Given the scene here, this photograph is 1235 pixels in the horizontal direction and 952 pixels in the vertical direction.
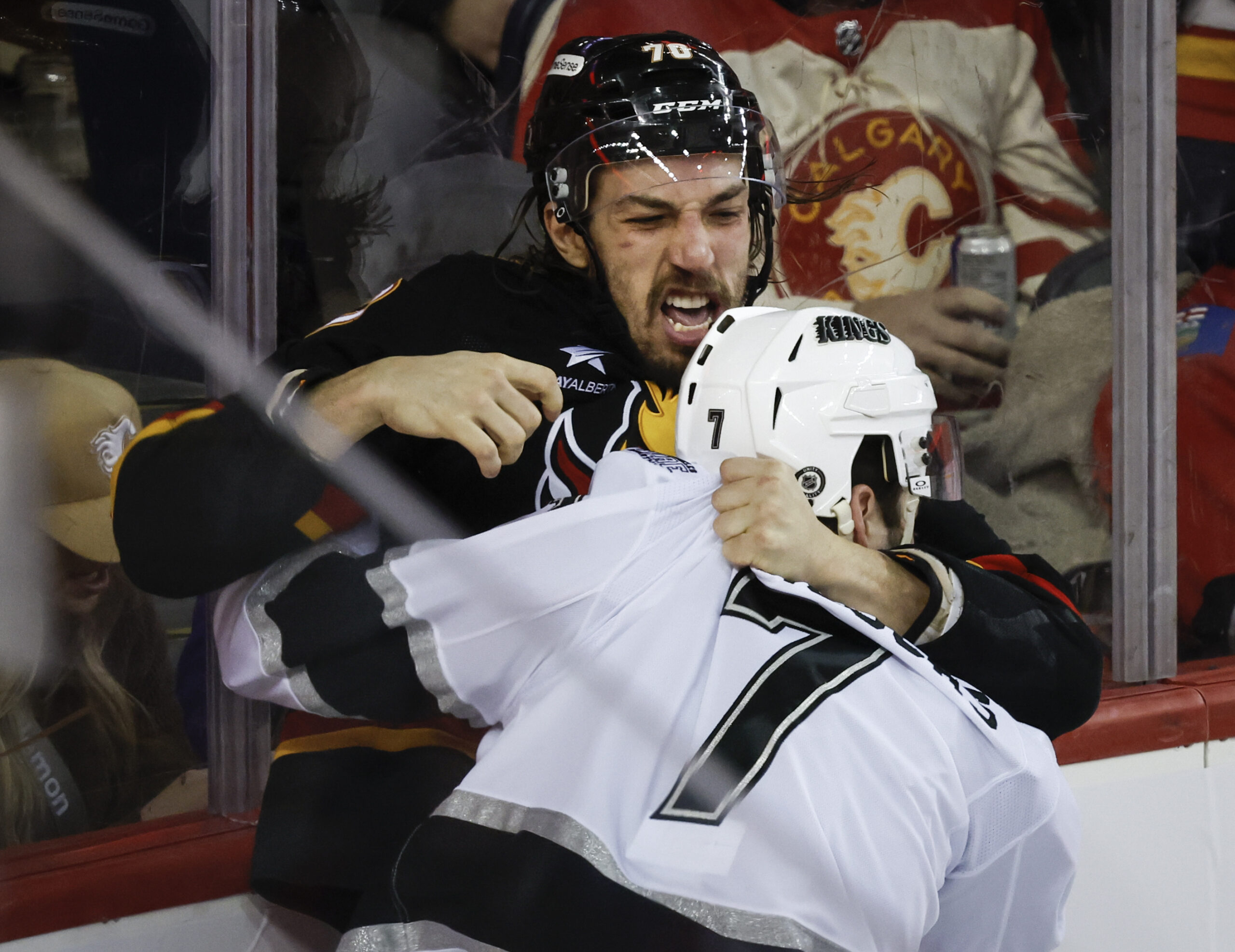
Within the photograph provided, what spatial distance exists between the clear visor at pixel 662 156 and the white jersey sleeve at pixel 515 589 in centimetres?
41

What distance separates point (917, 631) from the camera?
1.06 m

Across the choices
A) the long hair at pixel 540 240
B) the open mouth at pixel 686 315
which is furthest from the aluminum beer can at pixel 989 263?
the open mouth at pixel 686 315

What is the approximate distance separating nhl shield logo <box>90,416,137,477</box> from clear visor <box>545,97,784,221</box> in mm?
538

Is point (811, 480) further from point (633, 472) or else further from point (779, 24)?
point (779, 24)

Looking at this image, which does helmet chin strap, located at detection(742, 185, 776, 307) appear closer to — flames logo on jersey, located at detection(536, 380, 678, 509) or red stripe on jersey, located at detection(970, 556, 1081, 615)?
flames logo on jersey, located at detection(536, 380, 678, 509)

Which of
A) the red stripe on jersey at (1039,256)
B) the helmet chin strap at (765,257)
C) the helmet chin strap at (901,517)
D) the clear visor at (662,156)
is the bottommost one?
the helmet chin strap at (901,517)

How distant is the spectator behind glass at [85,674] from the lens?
99cm

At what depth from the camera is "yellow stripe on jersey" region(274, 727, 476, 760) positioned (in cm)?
104

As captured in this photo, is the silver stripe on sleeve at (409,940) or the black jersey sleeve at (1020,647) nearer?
the silver stripe on sleeve at (409,940)

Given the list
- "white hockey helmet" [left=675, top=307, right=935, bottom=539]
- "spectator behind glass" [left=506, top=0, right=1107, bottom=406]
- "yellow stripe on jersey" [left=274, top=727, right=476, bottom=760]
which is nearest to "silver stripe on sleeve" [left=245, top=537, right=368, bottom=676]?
"yellow stripe on jersey" [left=274, top=727, right=476, bottom=760]

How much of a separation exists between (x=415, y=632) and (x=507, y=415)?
214 mm

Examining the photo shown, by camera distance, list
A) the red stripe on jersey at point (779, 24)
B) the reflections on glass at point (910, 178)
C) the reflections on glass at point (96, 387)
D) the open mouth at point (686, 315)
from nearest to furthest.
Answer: the reflections on glass at point (96, 387), the open mouth at point (686, 315), the reflections on glass at point (910, 178), the red stripe on jersey at point (779, 24)

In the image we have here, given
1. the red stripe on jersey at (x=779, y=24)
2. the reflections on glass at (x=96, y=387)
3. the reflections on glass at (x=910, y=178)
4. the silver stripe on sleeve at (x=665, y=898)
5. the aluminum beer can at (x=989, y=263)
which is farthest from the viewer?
the aluminum beer can at (x=989, y=263)

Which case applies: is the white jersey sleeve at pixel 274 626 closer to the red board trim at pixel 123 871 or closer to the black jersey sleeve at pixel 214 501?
the black jersey sleeve at pixel 214 501
